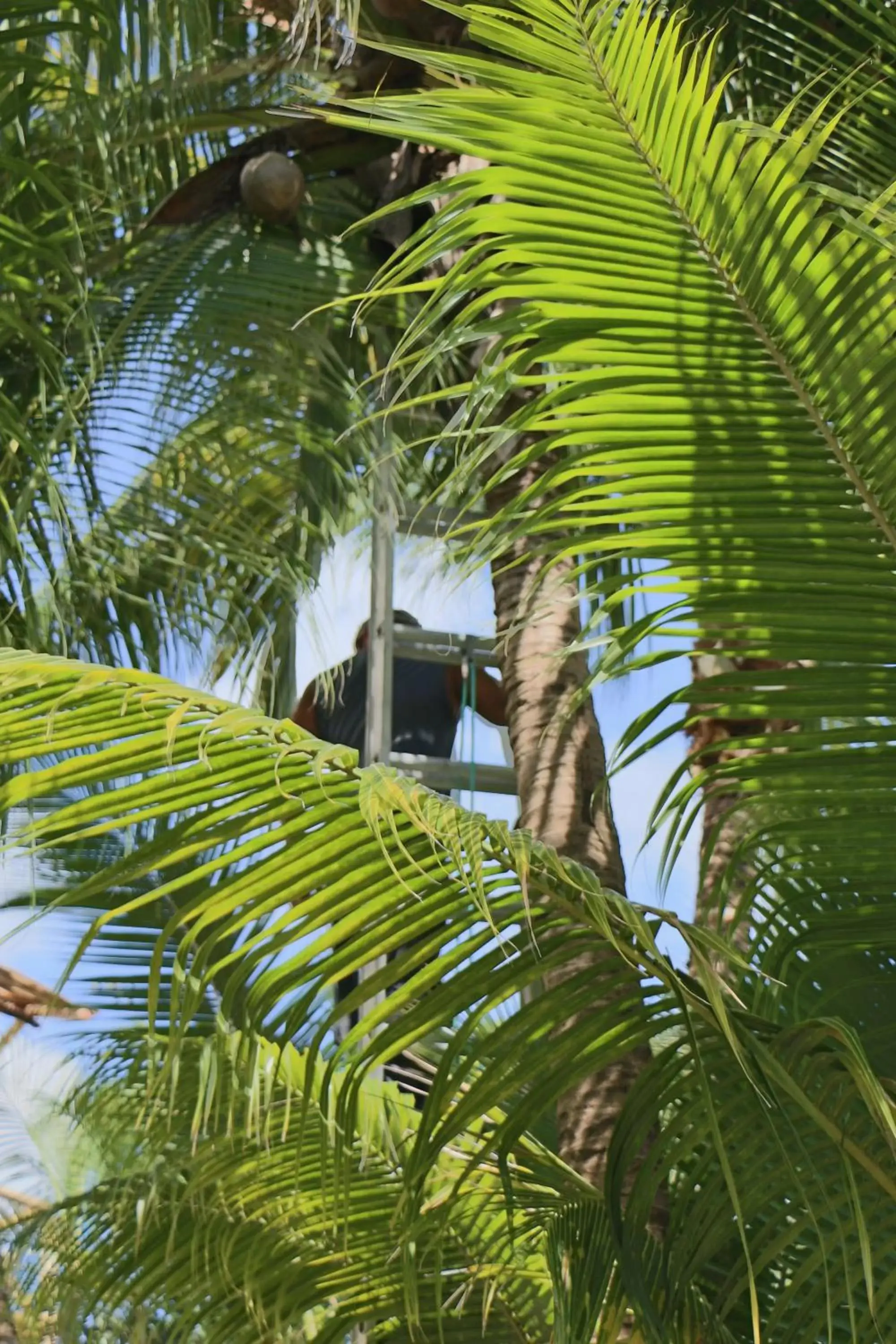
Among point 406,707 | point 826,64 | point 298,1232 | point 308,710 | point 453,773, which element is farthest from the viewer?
point 308,710

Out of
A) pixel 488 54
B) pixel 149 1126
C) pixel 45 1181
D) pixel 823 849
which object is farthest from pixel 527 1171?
pixel 45 1181

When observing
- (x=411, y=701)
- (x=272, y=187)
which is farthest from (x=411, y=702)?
(x=272, y=187)

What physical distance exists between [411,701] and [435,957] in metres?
2.77

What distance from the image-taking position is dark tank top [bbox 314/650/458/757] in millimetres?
4738

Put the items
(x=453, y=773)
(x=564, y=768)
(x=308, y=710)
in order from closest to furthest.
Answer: (x=564, y=768) → (x=453, y=773) → (x=308, y=710)

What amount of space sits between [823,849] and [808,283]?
2.14 feet

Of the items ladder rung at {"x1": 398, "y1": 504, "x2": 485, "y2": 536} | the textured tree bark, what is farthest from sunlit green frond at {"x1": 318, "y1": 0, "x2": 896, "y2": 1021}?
ladder rung at {"x1": 398, "y1": 504, "x2": 485, "y2": 536}

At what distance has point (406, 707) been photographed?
4746mm

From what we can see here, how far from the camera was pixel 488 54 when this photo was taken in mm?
3689

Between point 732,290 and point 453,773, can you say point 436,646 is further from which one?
point 732,290

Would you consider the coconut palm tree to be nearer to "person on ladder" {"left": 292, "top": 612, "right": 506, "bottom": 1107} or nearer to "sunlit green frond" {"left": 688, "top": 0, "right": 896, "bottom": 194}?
"sunlit green frond" {"left": 688, "top": 0, "right": 896, "bottom": 194}

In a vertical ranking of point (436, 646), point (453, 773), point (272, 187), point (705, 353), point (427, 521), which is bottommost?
point (453, 773)

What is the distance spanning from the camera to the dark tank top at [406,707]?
4.74 meters

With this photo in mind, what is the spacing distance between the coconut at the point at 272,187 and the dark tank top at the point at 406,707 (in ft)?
3.89
